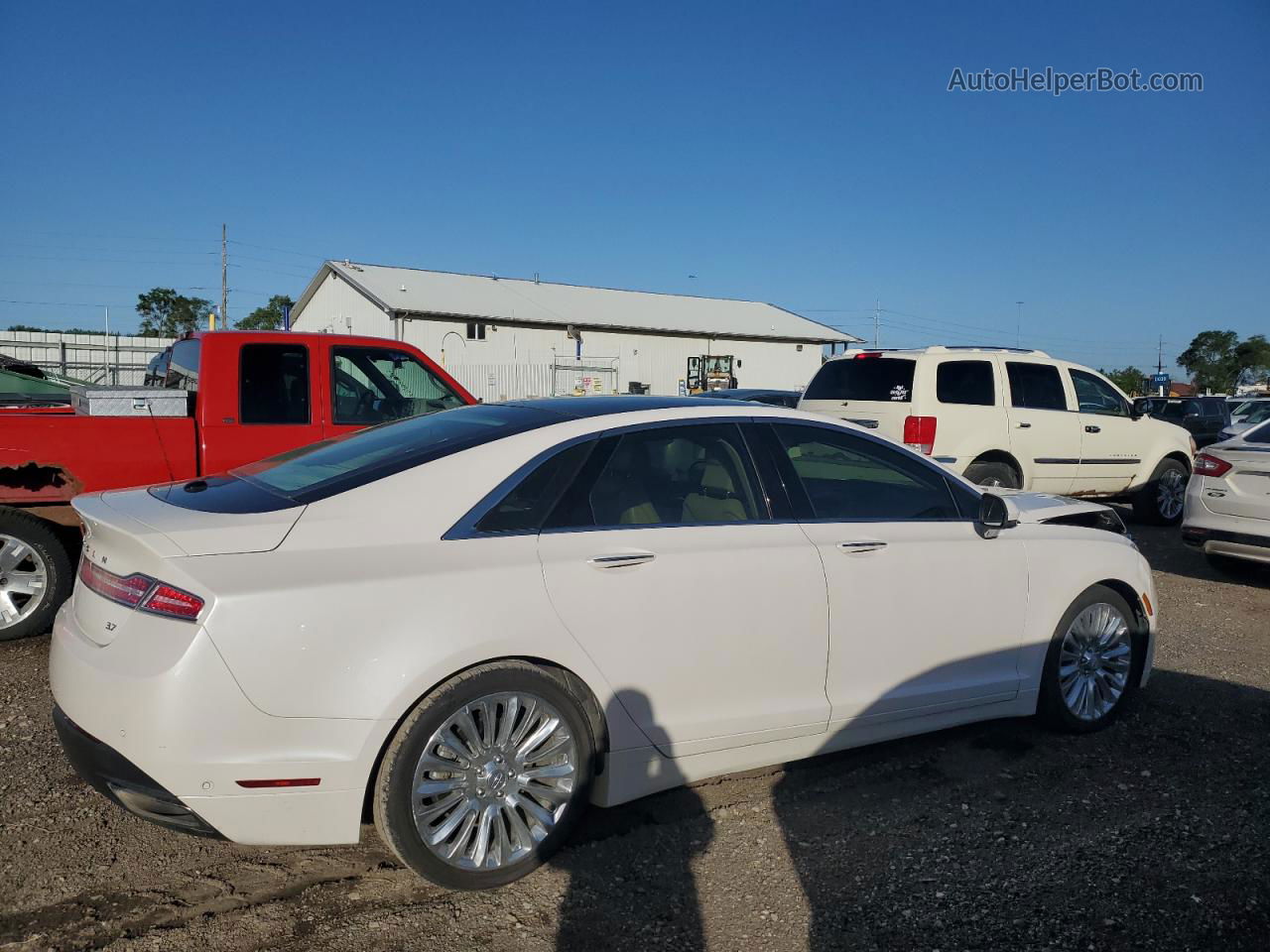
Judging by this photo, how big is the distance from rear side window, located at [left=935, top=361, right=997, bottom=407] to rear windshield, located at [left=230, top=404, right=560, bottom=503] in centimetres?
677

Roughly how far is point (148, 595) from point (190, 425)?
3.44m

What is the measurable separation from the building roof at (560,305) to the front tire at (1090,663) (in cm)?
3247

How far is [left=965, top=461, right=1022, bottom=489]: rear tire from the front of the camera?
9.97m

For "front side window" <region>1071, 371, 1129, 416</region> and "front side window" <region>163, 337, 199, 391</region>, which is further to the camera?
"front side window" <region>1071, 371, 1129, 416</region>

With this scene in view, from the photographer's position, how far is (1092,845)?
361 centimetres

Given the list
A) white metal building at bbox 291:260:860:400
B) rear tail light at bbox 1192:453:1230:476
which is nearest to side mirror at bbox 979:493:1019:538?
rear tail light at bbox 1192:453:1230:476

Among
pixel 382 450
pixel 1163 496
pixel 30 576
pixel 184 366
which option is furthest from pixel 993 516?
pixel 1163 496

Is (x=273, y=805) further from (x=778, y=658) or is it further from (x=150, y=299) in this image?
(x=150, y=299)

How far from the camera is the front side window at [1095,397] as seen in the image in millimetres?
10789

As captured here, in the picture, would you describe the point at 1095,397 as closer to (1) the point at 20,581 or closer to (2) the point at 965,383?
(2) the point at 965,383

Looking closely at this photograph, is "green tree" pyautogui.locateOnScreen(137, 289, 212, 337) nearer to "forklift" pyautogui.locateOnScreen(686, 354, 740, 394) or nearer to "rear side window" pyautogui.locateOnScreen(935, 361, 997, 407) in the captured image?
"forklift" pyautogui.locateOnScreen(686, 354, 740, 394)

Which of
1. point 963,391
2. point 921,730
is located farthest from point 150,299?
point 921,730

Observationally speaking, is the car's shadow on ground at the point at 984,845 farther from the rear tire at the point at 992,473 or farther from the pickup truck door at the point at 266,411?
the rear tire at the point at 992,473

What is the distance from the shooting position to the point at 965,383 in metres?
10.0
